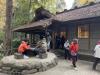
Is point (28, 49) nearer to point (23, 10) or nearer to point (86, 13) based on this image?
point (86, 13)

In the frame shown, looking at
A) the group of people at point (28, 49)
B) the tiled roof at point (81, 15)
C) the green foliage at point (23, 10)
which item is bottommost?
the group of people at point (28, 49)

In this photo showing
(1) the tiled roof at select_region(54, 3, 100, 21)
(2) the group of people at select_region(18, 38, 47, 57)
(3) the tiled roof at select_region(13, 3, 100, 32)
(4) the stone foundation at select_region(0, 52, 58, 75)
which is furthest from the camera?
(3) the tiled roof at select_region(13, 3, 100, 32)

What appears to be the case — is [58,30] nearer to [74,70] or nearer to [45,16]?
[45,16]

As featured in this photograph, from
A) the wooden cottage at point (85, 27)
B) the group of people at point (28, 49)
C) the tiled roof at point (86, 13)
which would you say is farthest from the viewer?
the wooden cottage at point (85, 27)

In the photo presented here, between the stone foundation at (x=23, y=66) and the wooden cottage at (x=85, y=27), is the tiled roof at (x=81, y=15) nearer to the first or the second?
the wooden cottage at (x=85, y=27)

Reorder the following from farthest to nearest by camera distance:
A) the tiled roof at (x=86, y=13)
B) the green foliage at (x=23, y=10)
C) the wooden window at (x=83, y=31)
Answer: the green foliage at (x=23, y=10) < the wooden window at (x=83, y=31) < the tiled roof at (x=86, y=13)

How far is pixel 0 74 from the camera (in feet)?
37.2

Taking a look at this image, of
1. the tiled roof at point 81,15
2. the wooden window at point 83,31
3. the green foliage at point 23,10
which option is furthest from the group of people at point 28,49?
the green foliage at point 23,10

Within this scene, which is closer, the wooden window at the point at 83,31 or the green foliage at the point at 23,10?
the wooden window at the point at 83,31

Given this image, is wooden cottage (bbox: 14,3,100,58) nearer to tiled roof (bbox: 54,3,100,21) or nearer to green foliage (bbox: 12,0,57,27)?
tiled roof (bbox: 54,3,100,21)

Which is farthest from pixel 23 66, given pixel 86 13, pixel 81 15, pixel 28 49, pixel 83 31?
pixel 86 13

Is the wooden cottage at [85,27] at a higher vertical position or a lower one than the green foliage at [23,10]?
lower

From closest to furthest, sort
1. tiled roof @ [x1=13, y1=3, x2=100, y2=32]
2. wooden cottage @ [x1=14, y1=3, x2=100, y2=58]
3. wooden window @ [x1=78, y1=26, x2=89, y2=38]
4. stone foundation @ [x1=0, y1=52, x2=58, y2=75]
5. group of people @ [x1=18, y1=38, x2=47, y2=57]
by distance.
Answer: stone foundation @ [x1=0, y1=52, x2=58, y2=75] < group of people @ [x1=18, y1=38, x2=47, y2=57] < tiled roof @ [x1=13, y1=3, x2=100, y2=32] < wooden cottage @ [x1=14, y1=3, x2=100, y2=58] < wooden window @ [x1=78, y1=26, x2=89, y2=38]

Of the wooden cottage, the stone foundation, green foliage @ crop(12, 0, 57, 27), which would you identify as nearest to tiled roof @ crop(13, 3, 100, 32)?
the wooden cottage
